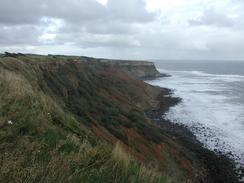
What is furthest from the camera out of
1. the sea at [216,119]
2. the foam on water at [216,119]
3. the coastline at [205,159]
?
the foam on water at [216,119]

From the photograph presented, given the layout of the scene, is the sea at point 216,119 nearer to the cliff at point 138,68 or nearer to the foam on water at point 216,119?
the foam on water at point 216,119

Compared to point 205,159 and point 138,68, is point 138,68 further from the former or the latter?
point 205,159

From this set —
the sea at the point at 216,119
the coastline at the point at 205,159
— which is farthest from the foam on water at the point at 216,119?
the coastline at the point at 205,159

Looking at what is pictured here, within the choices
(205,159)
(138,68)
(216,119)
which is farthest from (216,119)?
(138,68)

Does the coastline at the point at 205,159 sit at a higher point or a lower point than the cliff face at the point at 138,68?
higher

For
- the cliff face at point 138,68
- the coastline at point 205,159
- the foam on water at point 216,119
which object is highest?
the coastline at point 205,159

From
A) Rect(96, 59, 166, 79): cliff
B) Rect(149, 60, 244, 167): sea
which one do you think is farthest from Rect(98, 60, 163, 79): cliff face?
Rect(149, 60, 244, 167): sea

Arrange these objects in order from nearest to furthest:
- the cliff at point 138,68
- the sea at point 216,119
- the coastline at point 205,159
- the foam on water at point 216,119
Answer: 1. the coastline at point 205,159
2. the sea at point 216,119
3. the foam on water at point 216,119
4. the cliff at point 138,68

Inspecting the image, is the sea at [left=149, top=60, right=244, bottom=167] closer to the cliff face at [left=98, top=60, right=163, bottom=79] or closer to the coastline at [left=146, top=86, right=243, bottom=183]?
the coastline at [left=146, top=86, right=243, bottom=183]

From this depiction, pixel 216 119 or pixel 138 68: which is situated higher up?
pixel 216 119

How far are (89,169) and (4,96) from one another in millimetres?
4017

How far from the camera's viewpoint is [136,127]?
31.3m

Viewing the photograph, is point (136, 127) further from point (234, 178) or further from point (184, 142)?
point (234, 178)

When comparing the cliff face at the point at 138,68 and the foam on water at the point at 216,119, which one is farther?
the cliff face at the point at 138,68
